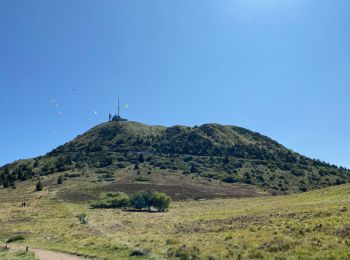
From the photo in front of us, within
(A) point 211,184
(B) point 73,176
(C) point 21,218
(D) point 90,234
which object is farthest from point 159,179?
(D) point 90,234

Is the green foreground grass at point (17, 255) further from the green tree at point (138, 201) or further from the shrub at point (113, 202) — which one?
the shrub at point (113, 202)

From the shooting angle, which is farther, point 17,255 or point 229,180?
point 229,180

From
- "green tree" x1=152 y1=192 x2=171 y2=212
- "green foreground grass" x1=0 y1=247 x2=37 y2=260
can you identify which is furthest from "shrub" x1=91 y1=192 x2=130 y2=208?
"green foreground grass" x1=0 y1=247 x2=37 y2=260

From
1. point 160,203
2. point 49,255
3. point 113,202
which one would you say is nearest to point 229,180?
point 113,202

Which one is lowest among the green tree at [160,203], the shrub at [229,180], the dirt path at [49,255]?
the dirt path at [49,255]

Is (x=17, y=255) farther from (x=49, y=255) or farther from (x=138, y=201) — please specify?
(x=138, y=201)

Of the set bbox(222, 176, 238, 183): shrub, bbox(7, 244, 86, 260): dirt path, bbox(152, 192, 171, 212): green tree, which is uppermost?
bbox(222, 176, 238, 183): shrub

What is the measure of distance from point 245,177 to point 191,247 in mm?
152340

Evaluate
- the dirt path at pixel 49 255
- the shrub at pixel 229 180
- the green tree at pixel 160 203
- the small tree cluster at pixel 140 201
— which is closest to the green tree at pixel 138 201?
the small tree cluster at pixel 140 201

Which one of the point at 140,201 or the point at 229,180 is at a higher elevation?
the point at 229,180

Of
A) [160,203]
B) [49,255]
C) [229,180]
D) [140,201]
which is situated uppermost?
[229,180]

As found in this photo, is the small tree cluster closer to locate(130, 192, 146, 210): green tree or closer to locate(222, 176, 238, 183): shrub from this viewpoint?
locate(130, 192, 146, 210): green tree

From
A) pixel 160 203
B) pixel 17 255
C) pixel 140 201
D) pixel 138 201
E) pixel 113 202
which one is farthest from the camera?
pixel 113 202

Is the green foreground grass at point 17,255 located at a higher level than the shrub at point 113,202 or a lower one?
lower
